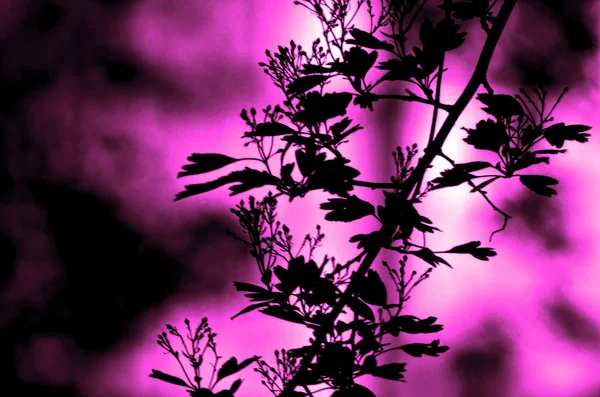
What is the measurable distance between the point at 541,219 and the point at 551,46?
614 millimetres

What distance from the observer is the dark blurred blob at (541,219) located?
1684 mm

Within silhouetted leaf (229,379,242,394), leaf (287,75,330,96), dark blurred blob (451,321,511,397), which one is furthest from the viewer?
dark blurred blob (451,321,511,397)

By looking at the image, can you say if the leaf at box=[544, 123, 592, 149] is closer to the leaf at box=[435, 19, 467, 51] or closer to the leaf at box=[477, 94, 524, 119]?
the leaf at box=[477, 94, 524, 119]

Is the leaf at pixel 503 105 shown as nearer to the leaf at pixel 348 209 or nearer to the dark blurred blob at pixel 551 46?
the leaf at pixel 348 209

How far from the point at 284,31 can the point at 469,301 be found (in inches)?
43.3

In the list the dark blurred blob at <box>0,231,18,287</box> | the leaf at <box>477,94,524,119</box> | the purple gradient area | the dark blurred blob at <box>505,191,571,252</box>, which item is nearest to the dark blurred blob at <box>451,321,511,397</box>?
the purple gradient area

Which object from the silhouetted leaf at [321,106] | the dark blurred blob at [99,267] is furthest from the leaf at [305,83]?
the dark blurred blob at [99,267]

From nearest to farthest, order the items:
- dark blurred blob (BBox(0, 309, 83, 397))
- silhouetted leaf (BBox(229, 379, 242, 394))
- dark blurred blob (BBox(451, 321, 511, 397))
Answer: silhouetted leaf (BBox(229, 379, 242, 394)) → dark blurred blob (BBox(0, 309, 83, 397)) → dark blurred blob (BBox(451, 321, 511, 397))

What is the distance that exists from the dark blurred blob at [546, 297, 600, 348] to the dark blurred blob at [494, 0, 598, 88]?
0.77m

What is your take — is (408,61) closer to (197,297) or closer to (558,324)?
(197,297)

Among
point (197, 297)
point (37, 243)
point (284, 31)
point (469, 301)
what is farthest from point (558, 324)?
point (37, 243)

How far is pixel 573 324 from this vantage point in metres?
1.66

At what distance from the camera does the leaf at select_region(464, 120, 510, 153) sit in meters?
0.88

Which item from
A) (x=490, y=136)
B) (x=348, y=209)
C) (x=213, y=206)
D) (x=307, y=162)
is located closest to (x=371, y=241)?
(x=348, y=209)
